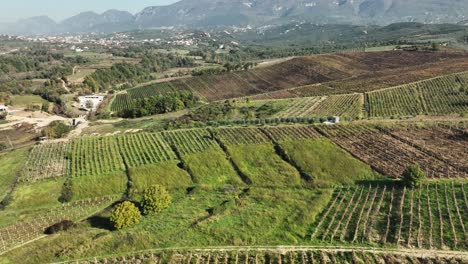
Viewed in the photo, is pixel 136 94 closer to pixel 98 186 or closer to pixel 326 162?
pixel 98 186

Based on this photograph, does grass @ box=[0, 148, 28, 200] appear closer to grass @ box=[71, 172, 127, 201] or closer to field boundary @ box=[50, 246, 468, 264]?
grass @ box=[71, 172, 127, 201]

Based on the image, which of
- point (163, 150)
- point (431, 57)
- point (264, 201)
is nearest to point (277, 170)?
point (264, 201)

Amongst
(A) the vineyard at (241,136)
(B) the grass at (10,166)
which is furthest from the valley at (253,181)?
(A) the vineyard at (241,136)

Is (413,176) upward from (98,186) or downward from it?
upward

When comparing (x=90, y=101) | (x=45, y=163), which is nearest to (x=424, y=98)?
(x=45, y=163)

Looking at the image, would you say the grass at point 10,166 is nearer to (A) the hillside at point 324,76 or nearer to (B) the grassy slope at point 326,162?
(B) the grassy slope at point 326,162

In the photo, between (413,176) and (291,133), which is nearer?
(413,176)
